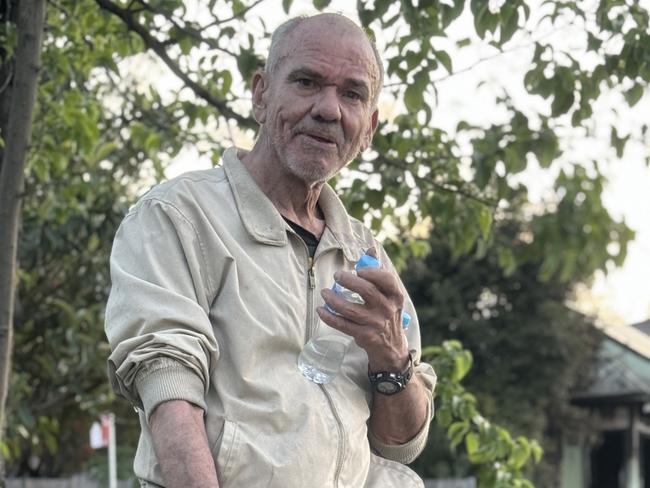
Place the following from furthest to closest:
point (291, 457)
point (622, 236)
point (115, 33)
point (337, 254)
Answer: point (115, 33) → point (622, 236) → point (337, 254) → point (291, 457)

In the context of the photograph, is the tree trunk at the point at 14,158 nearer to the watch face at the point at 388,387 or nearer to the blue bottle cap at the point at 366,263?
the watch face at the point at 388,387

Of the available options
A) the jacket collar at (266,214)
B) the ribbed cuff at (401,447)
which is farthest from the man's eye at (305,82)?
the ribbed cuff at (401,447)

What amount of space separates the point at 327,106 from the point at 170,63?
327 cm

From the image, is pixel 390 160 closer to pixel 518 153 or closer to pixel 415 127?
pixel 415 127

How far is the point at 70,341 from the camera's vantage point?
1191 cm

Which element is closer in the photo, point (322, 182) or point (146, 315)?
point (146, 315)

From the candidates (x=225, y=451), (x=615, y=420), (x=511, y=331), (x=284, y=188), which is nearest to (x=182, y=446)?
(x=225, y=451)

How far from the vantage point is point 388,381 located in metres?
2.92

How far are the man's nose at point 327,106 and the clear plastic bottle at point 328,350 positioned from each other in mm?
326

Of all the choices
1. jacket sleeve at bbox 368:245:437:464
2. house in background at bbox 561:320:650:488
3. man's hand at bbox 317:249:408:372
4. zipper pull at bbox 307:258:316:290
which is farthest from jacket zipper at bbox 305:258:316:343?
house in background at bbox 561:320:650:488

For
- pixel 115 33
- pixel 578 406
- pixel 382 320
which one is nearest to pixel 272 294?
pixel 382 320

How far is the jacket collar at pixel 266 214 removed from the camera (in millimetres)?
2902

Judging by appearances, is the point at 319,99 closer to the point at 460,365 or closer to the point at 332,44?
the point at 332,44

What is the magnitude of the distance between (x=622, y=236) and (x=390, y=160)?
108cm
